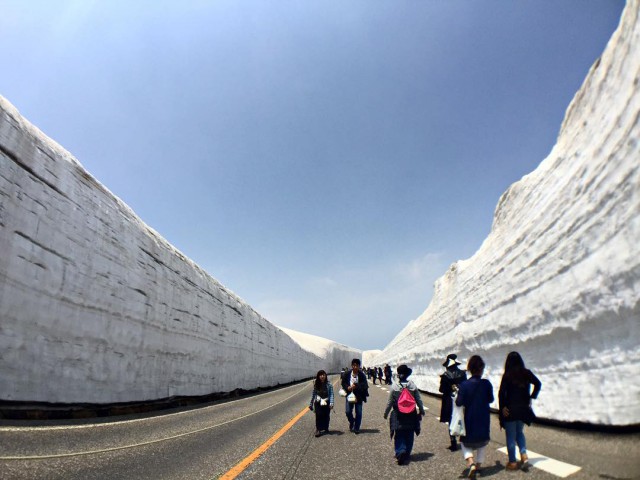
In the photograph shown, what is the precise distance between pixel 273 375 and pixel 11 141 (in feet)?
112

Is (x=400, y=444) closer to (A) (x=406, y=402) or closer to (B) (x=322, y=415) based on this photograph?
(A) (x=406, y=402)

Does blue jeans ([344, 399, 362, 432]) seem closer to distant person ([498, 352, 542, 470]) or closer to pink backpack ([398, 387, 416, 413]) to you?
pink backpack ([398, 387, 416, 413])

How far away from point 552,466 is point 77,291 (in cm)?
1033

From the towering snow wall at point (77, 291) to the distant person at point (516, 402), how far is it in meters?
8.80

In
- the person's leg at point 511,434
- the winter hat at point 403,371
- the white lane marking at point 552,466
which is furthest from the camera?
the winter hat at point 403,371

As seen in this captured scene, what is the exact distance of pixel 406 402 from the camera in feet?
19.2

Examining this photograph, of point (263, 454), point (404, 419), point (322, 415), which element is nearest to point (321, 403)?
point (322, 415)

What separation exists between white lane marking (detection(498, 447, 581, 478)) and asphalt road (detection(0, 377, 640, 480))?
93 millimetres

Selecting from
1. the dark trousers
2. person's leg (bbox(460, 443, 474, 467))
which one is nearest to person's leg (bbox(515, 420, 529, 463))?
person's leg (bbox(460, 443, 474, 467))

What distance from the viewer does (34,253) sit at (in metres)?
8.11

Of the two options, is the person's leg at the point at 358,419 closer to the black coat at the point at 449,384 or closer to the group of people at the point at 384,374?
the black coat at the point at 449,384

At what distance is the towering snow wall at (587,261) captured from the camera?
5398 millimetres

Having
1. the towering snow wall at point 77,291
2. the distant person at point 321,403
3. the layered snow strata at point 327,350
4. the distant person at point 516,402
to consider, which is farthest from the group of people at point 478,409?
the layered snow strata at point 327,350

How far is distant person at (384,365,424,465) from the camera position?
18.1 ft
